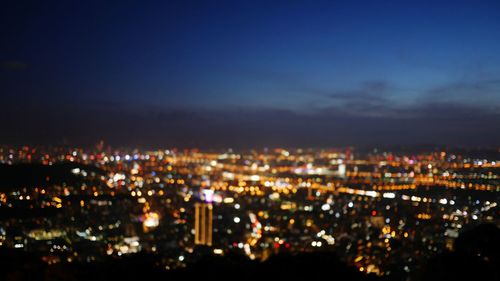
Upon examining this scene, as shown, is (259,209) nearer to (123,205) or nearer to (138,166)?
(123,205)

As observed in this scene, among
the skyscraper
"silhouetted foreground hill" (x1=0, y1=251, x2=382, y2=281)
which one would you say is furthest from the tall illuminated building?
"silhouetted foreground hill" (x1=0, y1=251, x2=382, y2=281)

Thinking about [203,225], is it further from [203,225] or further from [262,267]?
[262,267]

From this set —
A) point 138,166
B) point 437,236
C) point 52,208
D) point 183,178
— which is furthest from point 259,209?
point 138,166

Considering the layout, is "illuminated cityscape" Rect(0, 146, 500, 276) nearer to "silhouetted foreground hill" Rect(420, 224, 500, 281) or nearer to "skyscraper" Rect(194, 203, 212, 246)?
"skyscraper" Rect(194, 203, 212, 246)

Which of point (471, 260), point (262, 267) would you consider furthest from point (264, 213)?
point (471, 260)

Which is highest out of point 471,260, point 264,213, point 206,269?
point 471,260

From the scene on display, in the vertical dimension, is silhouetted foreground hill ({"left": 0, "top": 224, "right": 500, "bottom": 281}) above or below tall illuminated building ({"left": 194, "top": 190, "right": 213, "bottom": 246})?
above

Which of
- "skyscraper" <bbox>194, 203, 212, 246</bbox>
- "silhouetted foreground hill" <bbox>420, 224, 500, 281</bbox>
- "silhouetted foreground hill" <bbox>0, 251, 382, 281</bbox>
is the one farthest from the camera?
"skyscraper" <bbox>194, 203, 212, 246</bbox>

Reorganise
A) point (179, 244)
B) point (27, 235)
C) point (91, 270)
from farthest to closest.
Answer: point (179, 244) → point (27, 235) → point (91, 270)
